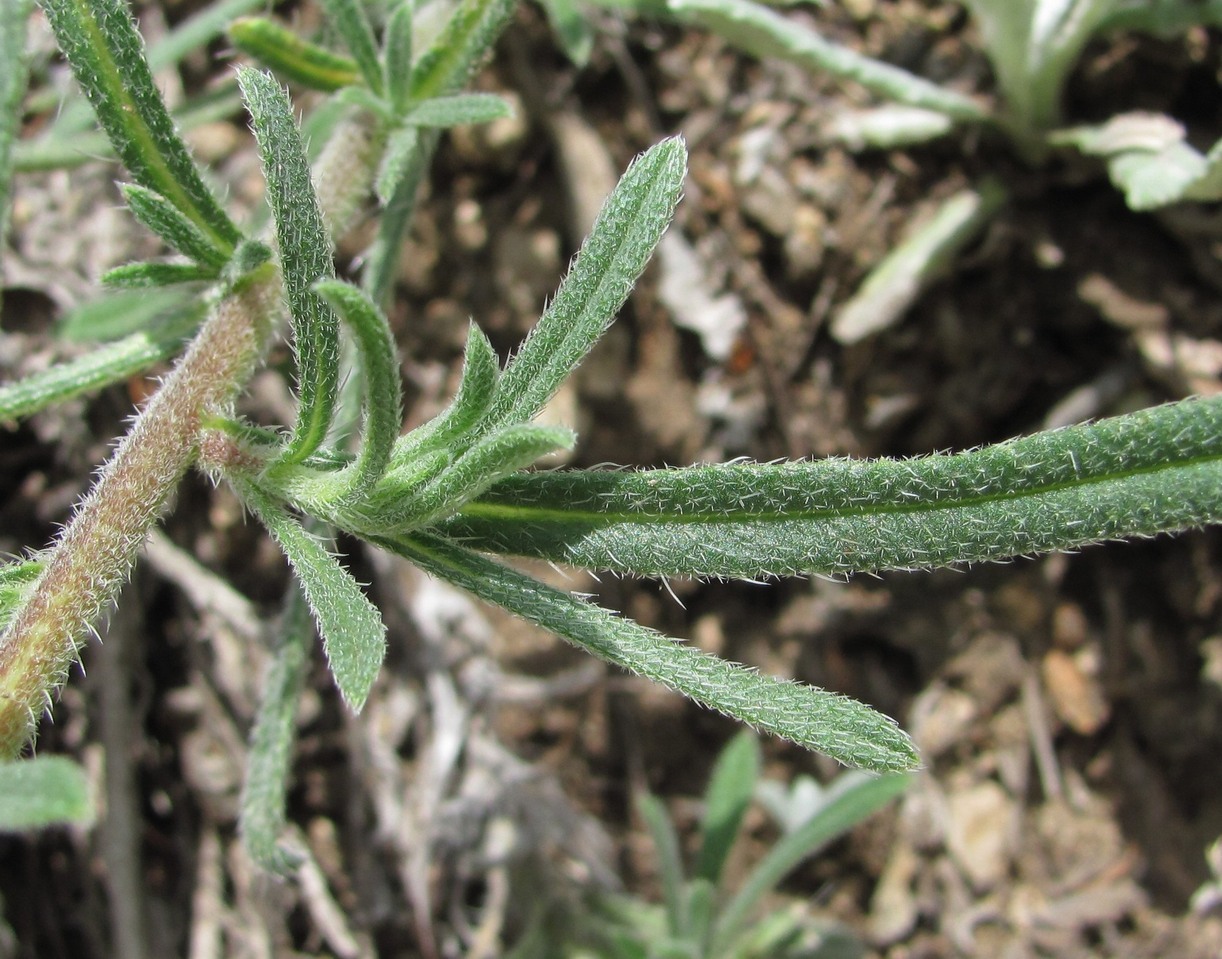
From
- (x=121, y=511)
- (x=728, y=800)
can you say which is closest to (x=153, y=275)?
(x=121, y=511)

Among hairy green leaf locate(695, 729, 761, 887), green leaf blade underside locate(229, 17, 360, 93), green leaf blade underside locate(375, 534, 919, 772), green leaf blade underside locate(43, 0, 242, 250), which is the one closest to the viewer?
green leaf blade underside locate(375, 534, 919, 772)

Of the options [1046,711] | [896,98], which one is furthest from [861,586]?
[896,98]

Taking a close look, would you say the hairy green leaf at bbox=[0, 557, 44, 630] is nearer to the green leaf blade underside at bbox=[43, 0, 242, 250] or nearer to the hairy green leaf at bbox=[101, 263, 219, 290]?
the hairy green leaf at bbox=[101, 263, 219, 290]

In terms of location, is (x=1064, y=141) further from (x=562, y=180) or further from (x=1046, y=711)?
(x=1046, y=711)

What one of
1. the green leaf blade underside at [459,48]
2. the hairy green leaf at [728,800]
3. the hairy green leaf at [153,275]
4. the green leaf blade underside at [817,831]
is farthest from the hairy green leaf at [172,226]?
the green leaf blade underside at [817,831]

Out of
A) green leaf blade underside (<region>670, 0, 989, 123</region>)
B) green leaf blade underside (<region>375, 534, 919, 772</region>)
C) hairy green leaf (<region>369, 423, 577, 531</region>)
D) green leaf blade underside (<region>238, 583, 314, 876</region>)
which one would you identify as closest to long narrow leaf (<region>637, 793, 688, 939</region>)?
green leaf blade underside (<region>238, 583, 314, 876</region>)

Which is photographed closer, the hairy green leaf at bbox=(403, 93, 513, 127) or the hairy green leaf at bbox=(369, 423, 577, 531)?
the hairy green leaf at bbox=(369, 423, 577, 531)

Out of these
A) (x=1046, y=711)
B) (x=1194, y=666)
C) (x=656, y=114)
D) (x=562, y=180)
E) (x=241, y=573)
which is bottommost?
(x=241, y=573)
